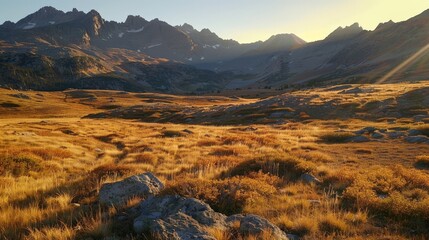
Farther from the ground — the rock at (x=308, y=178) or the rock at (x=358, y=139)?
the rock at (x=308, y=178)

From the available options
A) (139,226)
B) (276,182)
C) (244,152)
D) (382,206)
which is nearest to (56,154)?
(244,152)

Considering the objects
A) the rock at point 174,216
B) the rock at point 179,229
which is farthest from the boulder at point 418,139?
the rock at point 179,229

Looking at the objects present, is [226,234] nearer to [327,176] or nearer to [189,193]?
[189,193]

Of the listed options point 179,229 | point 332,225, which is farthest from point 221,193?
point 332,225

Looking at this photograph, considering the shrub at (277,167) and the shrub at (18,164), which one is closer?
the shrub at (277,167)

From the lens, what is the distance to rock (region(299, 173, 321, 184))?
1329 centimetres

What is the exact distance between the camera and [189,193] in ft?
30.0

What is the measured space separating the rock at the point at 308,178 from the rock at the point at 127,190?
6087 millimetres

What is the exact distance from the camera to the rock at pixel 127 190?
9309mm

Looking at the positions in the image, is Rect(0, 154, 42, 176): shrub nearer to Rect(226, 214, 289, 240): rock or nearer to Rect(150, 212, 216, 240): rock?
Rect(150, 212, 216, 240): rock

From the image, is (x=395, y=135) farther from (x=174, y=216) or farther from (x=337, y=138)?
(x=174, y=216)

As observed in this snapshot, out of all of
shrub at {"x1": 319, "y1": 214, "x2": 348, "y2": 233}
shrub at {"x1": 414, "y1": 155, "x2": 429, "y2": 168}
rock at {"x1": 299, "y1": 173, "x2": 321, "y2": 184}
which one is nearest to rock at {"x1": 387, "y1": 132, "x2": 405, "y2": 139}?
shrub at {"x1": 414, "y1": 155, "x2": 429, "y2": 168}

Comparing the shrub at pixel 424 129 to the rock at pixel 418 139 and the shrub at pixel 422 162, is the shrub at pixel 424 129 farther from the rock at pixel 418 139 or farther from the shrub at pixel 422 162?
the shrub at pixel 422 162

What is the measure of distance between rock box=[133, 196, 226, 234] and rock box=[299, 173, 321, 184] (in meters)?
6.66
